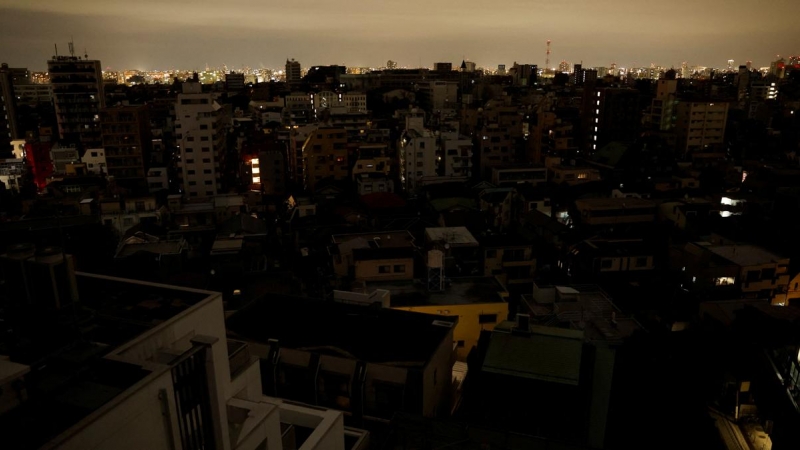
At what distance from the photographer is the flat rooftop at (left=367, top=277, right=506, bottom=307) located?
12.3 metres

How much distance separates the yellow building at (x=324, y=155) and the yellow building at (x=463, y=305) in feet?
62.6

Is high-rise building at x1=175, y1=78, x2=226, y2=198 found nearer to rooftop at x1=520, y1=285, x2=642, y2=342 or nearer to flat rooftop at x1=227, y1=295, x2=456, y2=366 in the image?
flat rooftop at x1=227, y1=295, x2=456, y2=366

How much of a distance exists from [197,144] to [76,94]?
16746 millimetres

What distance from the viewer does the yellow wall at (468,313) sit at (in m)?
11.9

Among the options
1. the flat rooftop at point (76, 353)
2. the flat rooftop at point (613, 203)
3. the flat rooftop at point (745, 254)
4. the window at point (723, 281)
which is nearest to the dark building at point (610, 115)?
the flat rooftop at point (613, 203)

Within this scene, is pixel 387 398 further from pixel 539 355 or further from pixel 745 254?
pixel 745 254

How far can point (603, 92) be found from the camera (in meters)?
45.5

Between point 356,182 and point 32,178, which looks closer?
point 356,182

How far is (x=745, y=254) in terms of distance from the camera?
1694 centimetres

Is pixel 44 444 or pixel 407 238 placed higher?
pixel 44 444

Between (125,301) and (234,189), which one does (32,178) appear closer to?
(234,189)

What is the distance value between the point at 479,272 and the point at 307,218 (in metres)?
9.08

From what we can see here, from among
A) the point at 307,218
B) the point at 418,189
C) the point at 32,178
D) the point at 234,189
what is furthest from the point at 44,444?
the point at 32,178

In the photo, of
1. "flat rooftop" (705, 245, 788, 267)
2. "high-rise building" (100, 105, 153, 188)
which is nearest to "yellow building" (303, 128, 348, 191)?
"high-rise building" (100, 105, 153, 188)
